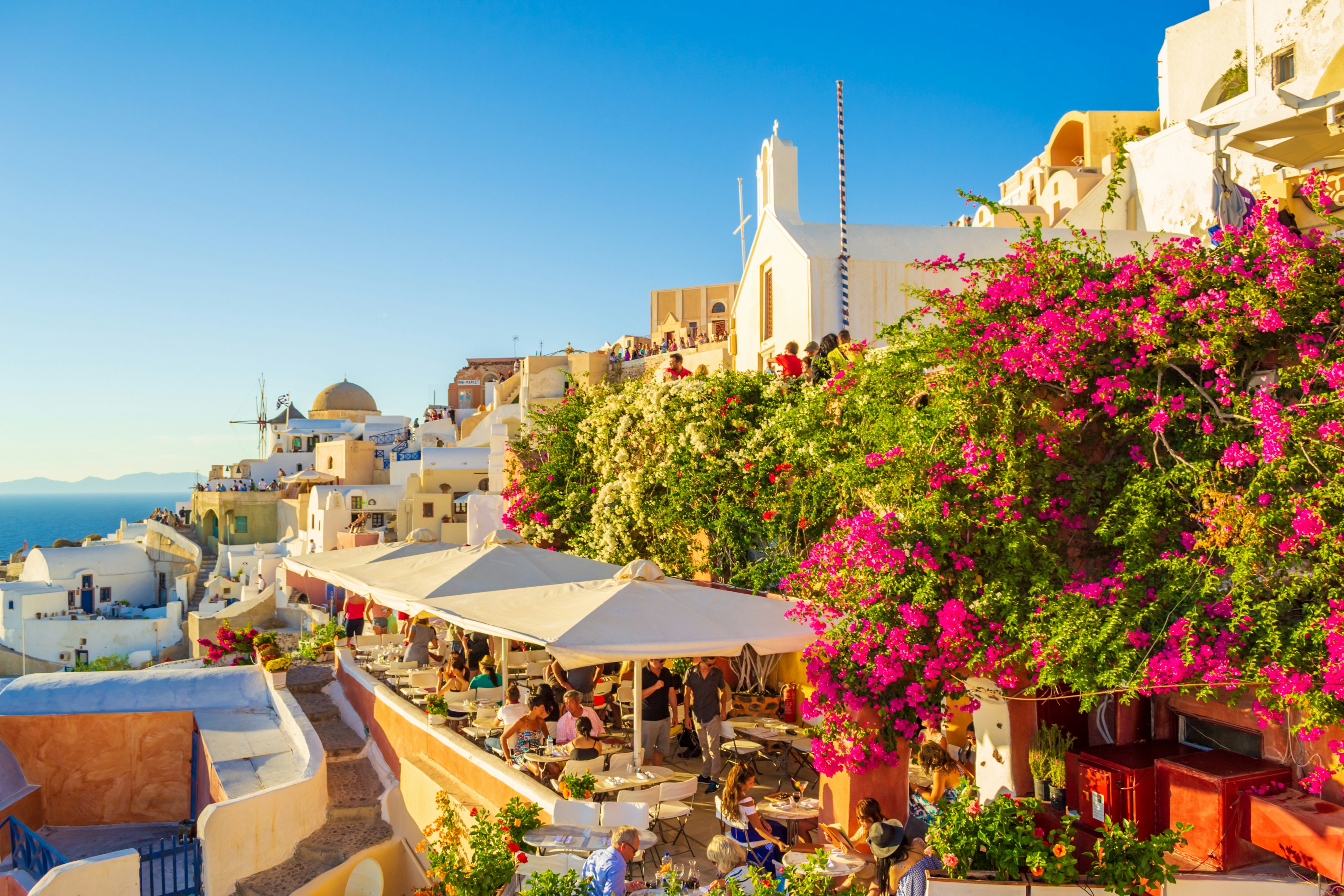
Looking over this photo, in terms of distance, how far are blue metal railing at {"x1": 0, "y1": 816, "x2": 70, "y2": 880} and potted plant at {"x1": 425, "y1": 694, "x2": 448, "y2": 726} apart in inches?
217

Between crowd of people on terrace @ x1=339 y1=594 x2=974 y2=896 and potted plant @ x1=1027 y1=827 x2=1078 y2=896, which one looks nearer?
potted plant @ x1=1027 y1=827 x2=1078 y2=896

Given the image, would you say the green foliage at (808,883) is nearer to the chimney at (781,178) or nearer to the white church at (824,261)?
the white church at (824,261)

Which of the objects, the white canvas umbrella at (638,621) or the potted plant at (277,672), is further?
the potted plant at (277,672)

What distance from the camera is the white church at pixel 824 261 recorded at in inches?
642

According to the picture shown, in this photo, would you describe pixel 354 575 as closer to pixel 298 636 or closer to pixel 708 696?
pixel 708 696

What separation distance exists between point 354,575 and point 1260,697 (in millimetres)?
12234

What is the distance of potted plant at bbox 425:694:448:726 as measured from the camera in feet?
40.2

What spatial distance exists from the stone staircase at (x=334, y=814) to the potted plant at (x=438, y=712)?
5.60 ft

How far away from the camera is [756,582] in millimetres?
12258

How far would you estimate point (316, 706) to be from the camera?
17.0m

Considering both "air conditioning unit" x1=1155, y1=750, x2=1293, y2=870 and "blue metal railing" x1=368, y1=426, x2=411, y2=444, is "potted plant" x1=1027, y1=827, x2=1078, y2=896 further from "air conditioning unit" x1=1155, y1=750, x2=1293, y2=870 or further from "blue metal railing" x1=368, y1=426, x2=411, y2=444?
A: "blue metal railing" x1=368, y1=426, x2=411, y2=444

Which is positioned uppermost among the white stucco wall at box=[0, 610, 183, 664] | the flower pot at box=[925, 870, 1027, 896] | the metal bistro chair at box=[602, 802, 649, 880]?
the flower pot at box=[925, 870, 1027, 896]

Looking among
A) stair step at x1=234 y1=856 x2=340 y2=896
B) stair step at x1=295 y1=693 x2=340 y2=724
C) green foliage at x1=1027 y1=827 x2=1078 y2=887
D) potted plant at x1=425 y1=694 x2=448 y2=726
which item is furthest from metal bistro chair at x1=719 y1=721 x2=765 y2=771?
stair step at x1=295 y1=693 x2=340 y2=724

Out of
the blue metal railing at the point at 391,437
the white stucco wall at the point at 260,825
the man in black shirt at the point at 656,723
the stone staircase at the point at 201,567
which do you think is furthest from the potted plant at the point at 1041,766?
the blue metal railing at the point at 391,437
